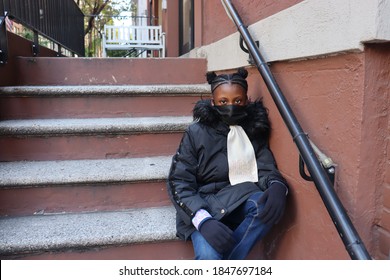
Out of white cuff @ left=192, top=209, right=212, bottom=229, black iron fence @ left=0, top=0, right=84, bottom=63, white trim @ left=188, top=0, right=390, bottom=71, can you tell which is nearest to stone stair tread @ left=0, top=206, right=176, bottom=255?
white cuff @ left=192, top=209, right=212, bottom=229

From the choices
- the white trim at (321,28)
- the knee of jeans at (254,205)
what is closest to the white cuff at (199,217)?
the knee of jeans at (254,205)

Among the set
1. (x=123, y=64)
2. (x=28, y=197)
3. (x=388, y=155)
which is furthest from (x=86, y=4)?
(x=388, y=155)

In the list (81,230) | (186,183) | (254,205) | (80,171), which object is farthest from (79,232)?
(254,205)

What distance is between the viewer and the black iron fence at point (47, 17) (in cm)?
278

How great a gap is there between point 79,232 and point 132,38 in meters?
6.09

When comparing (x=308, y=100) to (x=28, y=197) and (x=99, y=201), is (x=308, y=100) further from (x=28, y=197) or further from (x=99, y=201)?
(x=28, y=197)

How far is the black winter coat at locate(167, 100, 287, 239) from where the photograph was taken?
5.45 feet

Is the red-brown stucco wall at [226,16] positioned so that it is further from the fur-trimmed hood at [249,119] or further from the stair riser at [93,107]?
the stair riser at [93,107]

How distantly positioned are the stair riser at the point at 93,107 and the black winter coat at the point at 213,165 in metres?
0.89

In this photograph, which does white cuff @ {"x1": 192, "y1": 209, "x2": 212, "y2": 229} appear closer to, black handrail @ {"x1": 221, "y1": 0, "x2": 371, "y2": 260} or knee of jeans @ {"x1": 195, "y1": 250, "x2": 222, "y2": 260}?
knee of jeans @ {"x1": 195, "y1": 250, "x2": 222, "y2": 260}

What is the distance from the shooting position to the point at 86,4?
16.9 m

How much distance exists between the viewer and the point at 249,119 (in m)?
1.79

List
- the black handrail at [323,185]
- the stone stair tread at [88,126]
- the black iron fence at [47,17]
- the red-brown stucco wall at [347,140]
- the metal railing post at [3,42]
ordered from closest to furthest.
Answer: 1. the black handrail at [323,185]
2. the red-brown stucco wall at [347,140]
3. the stone stair tread at [88,126]
4. the metal railing post at [3,42]
5. the black iron fence at [47,17]

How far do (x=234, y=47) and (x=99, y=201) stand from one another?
1339 mm
